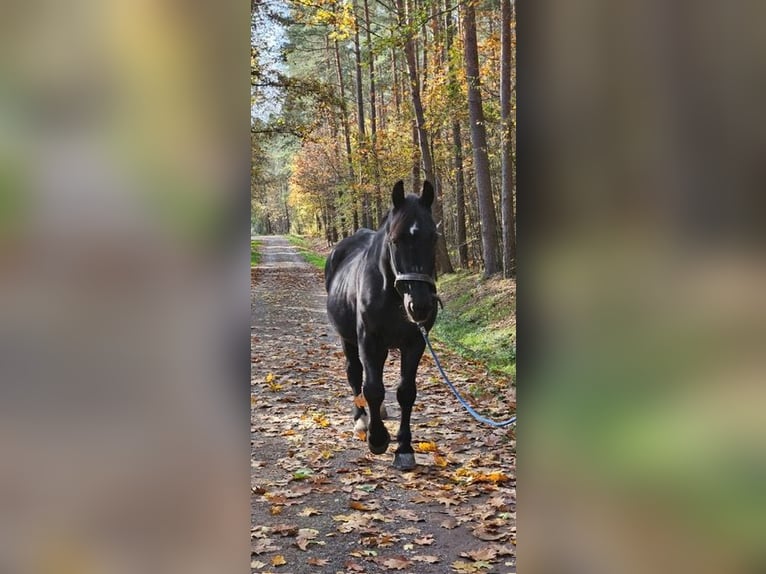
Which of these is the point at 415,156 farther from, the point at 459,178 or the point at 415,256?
the point at 415,256

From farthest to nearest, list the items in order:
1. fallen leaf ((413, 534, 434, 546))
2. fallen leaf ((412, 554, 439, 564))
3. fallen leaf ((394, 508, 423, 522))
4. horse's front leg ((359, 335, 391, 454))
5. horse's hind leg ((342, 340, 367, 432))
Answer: horse's hind leg ((342, 340, 367, 432)), horse's front leg ((359, 335, 391, 454)), fallen leaf ((394, 508, 423, 522)), fallen leaf ((413, 534, 434, 546)), fallen leaf ((412, 554, 439, 564))

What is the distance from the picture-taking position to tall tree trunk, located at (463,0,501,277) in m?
8.70

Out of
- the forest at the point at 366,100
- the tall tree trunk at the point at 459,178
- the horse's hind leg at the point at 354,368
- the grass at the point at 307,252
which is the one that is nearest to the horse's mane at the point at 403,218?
the horse's hind leg at the point at 354,368

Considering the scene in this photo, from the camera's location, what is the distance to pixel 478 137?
30.5ft

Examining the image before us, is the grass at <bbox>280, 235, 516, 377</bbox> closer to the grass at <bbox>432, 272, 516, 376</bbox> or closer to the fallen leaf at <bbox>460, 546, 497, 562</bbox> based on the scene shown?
the grass at <bbox>432, 272, 516, 376</bbox>

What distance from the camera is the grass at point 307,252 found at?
1339cm

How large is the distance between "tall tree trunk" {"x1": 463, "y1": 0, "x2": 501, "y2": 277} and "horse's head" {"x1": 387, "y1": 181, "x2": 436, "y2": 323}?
583 cm

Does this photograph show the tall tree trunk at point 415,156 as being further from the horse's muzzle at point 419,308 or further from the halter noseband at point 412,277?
the horse's muzzle at point 419,308

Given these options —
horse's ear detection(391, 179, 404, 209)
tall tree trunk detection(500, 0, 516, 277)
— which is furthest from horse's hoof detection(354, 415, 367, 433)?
tall tree trunk detection(500, 0, 516, 277)

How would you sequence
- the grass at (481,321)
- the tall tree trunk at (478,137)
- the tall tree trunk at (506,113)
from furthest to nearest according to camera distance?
the tall tree trunk at (478,137)
the tall tree trunk at (506,113)
the grass at (481,321)

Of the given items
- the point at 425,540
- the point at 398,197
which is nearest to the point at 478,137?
the point at 398,197

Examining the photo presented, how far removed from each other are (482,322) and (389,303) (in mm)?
4994
